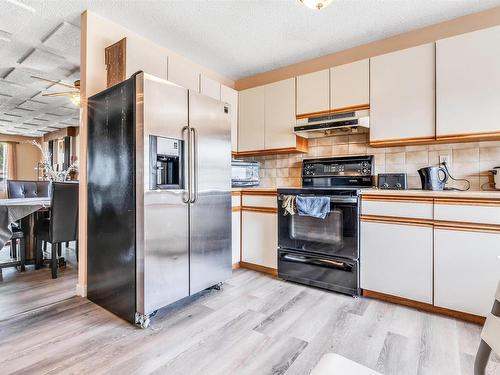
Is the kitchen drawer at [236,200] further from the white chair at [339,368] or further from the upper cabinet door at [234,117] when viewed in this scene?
the white chair at [339,368]

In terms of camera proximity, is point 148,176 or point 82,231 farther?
point 82,231

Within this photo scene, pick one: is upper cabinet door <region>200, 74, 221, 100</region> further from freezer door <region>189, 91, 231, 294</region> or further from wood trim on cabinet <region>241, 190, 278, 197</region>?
wood trim on cabinet <region>241, 190, 278, 197</region>

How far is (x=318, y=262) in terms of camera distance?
2.58 metres

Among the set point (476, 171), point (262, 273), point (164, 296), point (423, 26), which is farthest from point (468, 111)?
point (164, 296)

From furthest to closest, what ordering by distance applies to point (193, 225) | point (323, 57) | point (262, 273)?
1. point (323, 57)
2. point (262, 273)
3. point (193, 225)

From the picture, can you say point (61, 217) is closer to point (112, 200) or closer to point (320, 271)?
point (112, 200)

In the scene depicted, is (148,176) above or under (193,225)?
above

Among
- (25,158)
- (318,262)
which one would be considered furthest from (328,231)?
(25,158)

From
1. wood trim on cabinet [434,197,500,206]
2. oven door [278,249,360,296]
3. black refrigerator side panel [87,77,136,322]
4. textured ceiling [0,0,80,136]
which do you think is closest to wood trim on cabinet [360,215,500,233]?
wood trim on cabinet [434,197,500,206]

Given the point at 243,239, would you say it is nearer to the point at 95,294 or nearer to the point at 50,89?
the point at 95,294

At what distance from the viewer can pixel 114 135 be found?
2070 mm

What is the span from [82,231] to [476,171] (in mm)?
3472

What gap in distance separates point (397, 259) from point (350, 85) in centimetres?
172

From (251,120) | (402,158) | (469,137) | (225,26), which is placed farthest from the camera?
(251,120)
